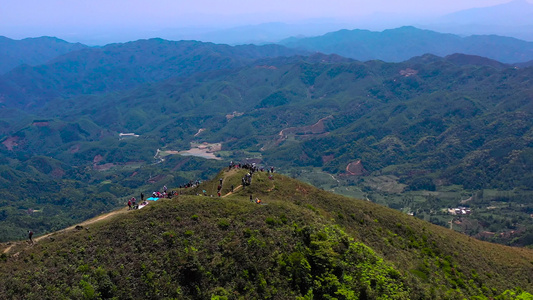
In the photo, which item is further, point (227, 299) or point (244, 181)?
point (244, 181)

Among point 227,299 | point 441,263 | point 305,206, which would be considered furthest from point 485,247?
point 227,299

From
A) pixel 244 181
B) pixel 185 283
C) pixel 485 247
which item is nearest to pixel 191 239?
pixel 185 283

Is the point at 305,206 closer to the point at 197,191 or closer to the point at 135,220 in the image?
the point at 197,191

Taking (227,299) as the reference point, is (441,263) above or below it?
below

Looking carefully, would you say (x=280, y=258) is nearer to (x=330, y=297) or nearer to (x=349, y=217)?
(x=330, y=297)

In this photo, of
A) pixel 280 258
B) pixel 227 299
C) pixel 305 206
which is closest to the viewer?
pixel 227 299

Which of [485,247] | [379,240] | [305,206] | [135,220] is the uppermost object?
[135,220]

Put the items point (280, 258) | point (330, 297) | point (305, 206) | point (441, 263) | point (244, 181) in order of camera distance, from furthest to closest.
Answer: point (244, 181) → point (305, 206) → point (441, 263) → point (280, 258) → point (330, 297)
